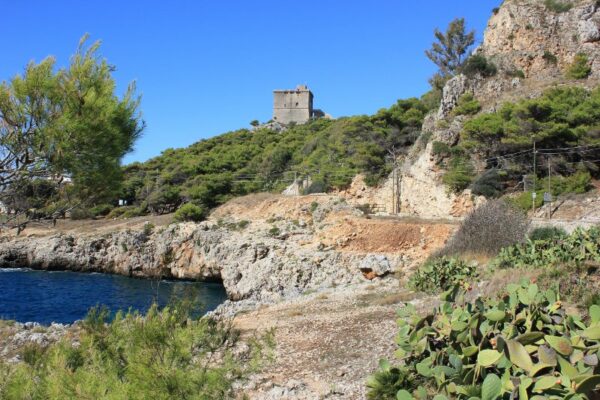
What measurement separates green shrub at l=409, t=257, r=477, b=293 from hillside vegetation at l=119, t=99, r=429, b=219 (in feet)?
64.2

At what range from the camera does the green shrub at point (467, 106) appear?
28.2 metres

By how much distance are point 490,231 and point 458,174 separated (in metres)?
11.8

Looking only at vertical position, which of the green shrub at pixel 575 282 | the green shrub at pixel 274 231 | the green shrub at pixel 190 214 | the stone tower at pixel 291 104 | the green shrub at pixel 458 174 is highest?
the stone tower at pixel 291 104

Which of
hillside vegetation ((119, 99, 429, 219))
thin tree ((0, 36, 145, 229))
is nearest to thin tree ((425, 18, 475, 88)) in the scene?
hillside vegetation ((119, 99, 429, 219))

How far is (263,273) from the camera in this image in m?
21.8

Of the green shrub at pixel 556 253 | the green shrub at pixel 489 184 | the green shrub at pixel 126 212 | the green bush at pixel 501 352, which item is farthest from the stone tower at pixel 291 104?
the green bush at pixel 501 352

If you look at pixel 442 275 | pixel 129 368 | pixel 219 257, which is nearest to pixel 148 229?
pixel 219 257

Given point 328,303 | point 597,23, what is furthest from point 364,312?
point 597,23

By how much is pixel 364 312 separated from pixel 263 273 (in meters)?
12.4

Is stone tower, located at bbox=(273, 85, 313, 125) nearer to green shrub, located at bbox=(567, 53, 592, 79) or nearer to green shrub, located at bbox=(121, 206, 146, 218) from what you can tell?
green shrub, located at bbox=(121, 206, 146, 218)

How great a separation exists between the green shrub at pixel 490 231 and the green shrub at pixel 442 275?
2.02 metres

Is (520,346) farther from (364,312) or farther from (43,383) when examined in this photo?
(364,312)

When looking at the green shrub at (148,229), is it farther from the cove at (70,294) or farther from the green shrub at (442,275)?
the green shrub at (442,275)

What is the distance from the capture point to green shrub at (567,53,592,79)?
28234 millimetres
